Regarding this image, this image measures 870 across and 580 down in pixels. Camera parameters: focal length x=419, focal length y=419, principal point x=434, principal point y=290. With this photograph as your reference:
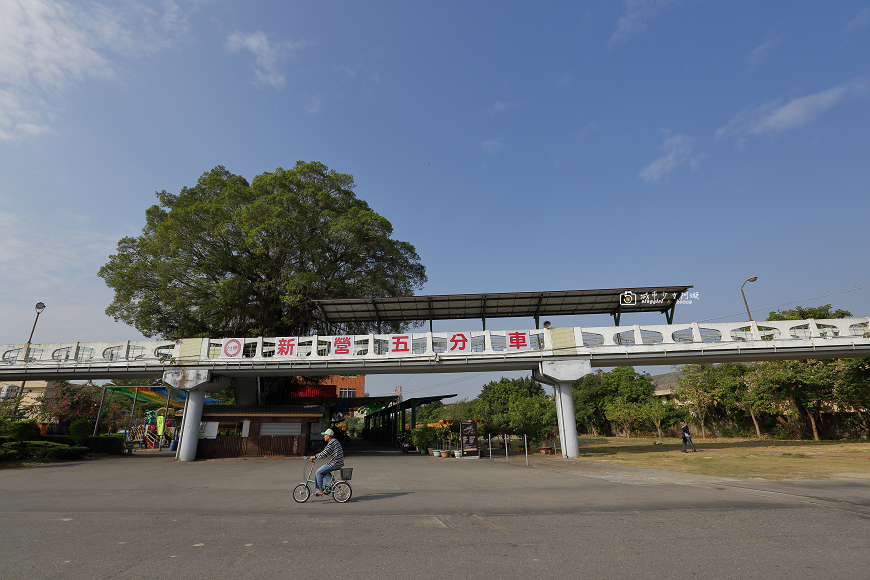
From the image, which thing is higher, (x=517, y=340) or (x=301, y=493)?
(x=517, y=340)

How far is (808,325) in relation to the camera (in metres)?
19.6

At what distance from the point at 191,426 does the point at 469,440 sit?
46.4ft

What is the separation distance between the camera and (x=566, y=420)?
20141 mm

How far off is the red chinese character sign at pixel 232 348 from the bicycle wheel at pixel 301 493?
44.3 feet

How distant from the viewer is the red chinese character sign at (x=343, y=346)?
813 inches

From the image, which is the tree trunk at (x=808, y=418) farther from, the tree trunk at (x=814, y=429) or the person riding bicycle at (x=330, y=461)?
the person riding bicycle at (x=330, y=461)

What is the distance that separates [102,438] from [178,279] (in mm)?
9558

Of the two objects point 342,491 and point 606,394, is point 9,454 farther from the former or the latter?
point 606,394

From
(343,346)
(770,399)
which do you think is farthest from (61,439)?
(770,399)

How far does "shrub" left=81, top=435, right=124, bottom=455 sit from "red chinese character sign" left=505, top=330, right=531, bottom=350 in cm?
2208

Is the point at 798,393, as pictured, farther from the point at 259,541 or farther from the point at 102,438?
the point at 102,438

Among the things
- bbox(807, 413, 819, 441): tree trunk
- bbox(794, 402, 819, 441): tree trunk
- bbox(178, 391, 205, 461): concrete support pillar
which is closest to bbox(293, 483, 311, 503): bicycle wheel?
bbox(178, 391, 205, 461): concrete support pillar

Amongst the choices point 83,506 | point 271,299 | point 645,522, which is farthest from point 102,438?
point 645,522

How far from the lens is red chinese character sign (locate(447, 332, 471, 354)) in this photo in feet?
67.2
